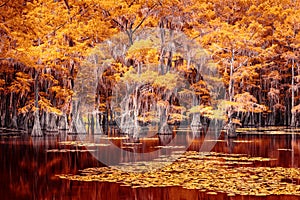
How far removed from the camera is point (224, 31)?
30.0 metres

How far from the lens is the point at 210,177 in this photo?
12.1m

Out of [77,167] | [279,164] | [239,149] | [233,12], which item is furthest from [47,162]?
[233,12]

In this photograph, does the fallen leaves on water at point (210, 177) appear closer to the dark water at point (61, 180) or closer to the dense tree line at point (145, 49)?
the dark water at point (61, 180)

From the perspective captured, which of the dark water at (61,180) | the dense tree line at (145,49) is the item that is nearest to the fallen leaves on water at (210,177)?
the dark water at (61,180)

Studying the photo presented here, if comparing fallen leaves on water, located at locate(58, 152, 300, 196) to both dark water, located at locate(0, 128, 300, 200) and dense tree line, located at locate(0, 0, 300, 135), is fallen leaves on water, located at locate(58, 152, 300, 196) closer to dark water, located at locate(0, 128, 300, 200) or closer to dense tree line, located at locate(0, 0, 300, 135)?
dark water, located at locate(0, 128, 300, 200)

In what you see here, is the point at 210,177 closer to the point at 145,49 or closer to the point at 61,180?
the point at 61,180

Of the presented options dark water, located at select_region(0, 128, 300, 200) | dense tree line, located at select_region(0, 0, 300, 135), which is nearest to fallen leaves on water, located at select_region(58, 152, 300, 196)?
dark water, located at select_region(0, 128, 300, 200)

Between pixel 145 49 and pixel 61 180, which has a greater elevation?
pixel 145 49

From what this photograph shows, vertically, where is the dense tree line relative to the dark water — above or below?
above

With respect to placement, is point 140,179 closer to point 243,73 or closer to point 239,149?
point 239,149

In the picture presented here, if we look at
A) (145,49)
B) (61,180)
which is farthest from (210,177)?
(145,49)

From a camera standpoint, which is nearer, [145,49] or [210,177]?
[210,177]

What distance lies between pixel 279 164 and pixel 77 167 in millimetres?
6328

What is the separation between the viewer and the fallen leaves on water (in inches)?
410
